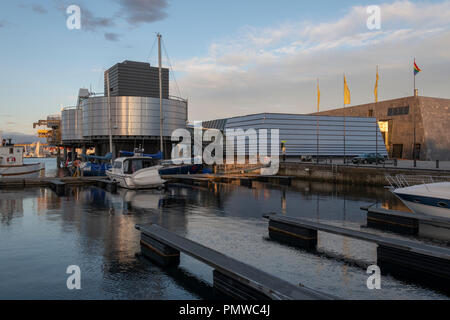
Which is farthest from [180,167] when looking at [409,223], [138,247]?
[409,223]

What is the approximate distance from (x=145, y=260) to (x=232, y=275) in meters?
4.37

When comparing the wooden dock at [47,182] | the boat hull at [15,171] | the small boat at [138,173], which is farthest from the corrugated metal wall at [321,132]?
the small boat at [138,173]

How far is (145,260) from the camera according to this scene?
36.7 feet

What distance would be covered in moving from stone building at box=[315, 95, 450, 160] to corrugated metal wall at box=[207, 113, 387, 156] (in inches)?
178

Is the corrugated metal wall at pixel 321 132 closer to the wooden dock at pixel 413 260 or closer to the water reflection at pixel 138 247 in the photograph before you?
the water reflection at pixel 138 247

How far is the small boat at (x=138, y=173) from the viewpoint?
1177 inches

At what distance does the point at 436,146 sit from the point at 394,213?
61553 millimetres

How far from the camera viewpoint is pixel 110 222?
17.2 metres

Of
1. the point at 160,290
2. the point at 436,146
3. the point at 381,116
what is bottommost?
the point at 160,290

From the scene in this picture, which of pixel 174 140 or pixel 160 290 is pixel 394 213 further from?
pixel 174 140

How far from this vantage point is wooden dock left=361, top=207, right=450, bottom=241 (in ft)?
47.3

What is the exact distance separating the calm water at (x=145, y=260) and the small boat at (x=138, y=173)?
5.11m

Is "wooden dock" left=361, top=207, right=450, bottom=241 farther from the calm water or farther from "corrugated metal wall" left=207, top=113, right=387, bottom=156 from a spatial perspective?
"corrugated metal wall" left=207, top=113, right=387, bottom=156
